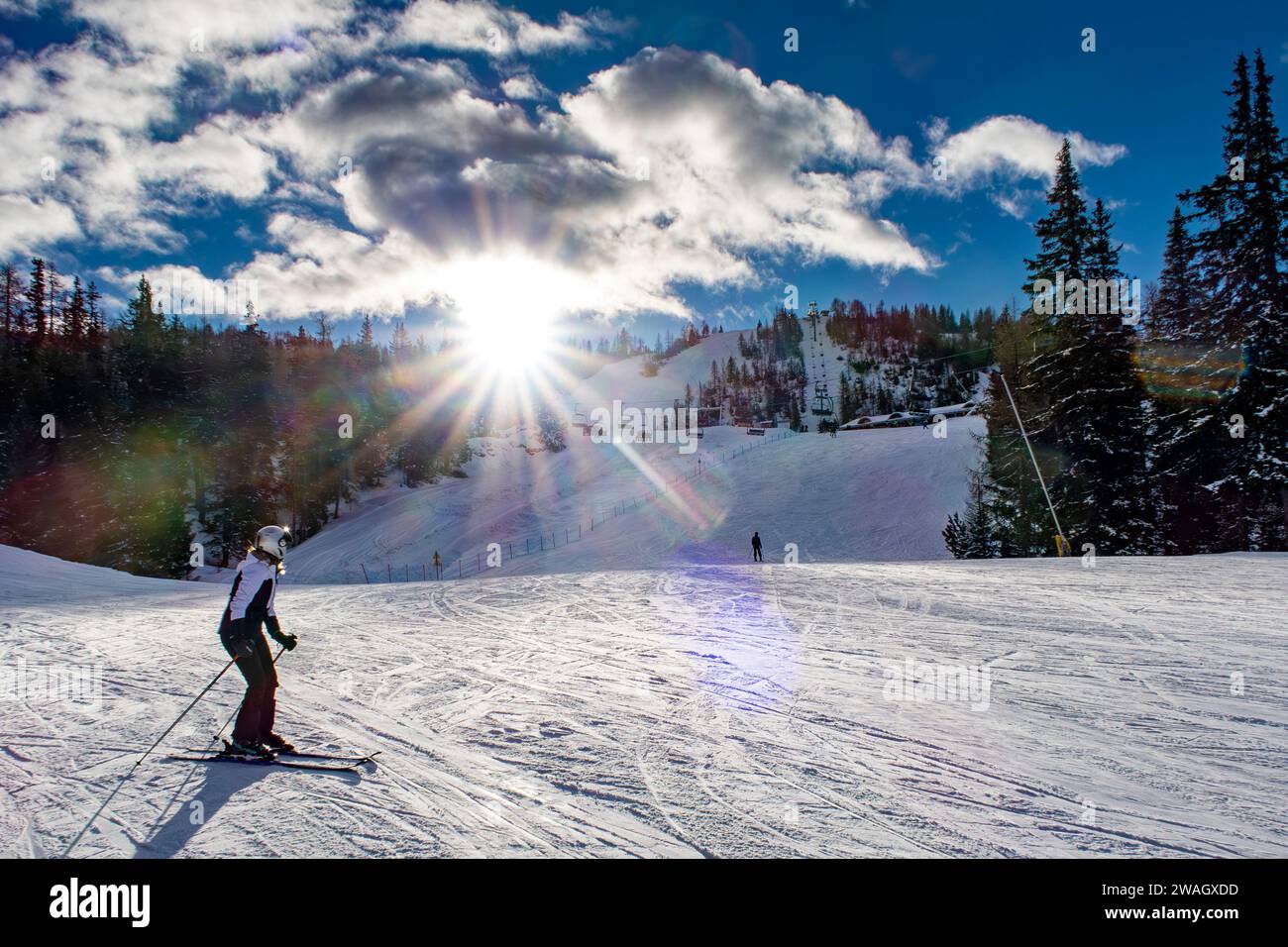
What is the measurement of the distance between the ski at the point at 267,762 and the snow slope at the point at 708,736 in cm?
11

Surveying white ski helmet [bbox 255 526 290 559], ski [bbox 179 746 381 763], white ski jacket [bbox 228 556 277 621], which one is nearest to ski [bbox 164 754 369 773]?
ski [bbox 179 746 381 763]

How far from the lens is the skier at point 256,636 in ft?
18.4

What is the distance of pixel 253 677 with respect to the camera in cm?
575

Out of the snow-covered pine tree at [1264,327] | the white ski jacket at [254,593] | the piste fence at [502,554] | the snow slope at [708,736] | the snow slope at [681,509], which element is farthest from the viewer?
the piste fence at [502,554]

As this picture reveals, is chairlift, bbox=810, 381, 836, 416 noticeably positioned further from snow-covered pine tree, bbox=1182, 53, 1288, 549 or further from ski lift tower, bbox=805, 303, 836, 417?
snow-covered pine tree, bbox=1182, 53, 1288, 549

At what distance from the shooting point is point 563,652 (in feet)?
31.8

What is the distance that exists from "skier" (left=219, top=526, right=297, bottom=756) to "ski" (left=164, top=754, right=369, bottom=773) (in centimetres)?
7

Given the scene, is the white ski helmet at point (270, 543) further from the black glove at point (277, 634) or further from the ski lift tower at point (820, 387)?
the ski lift tower at point (820, 387)

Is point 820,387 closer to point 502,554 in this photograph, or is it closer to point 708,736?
point 502,554

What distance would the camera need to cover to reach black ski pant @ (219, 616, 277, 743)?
220 inches

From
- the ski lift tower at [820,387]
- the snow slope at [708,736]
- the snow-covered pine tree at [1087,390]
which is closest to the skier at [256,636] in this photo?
the snow slope at [708,736]

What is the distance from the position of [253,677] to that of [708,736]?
4.32m
